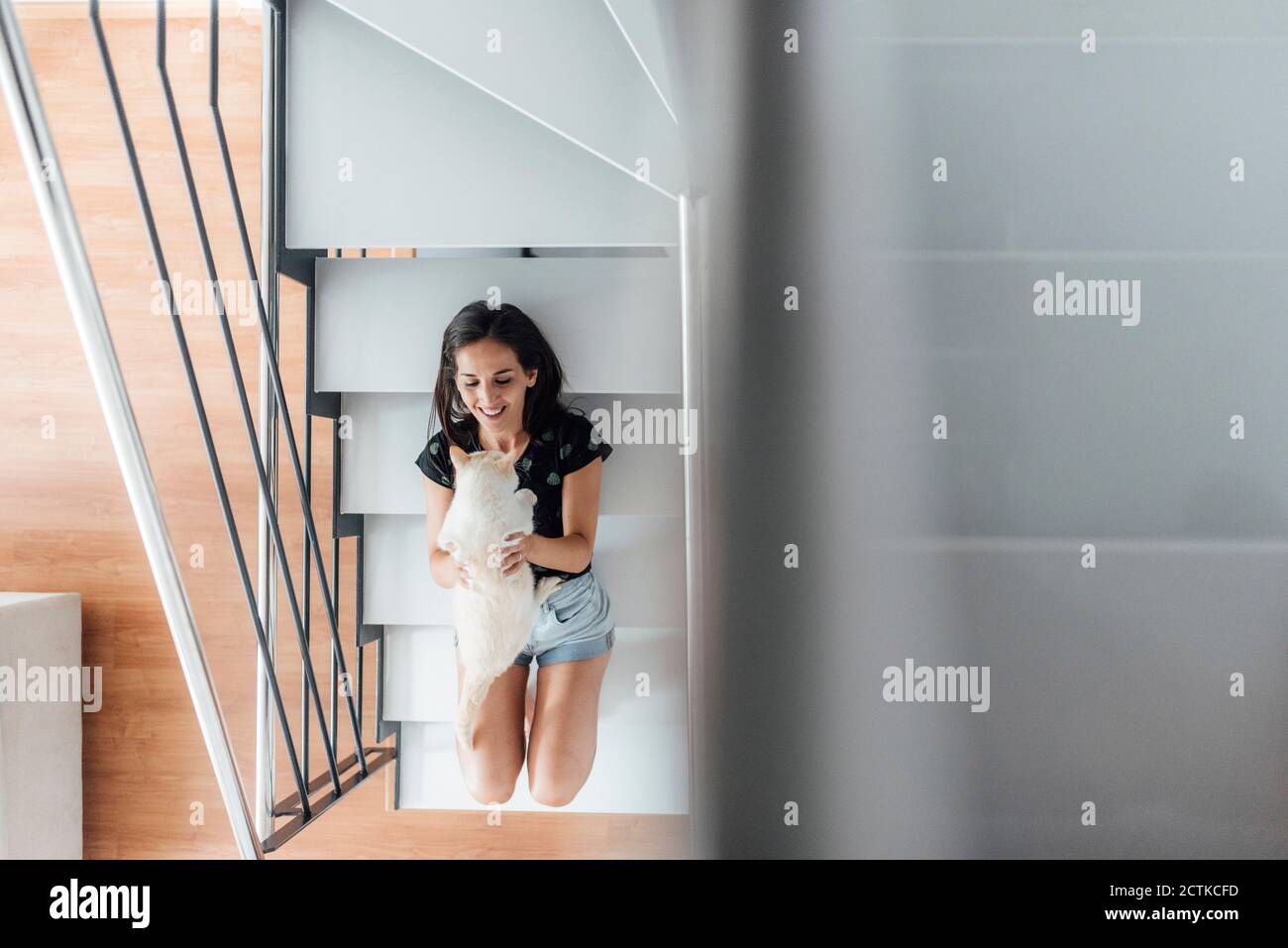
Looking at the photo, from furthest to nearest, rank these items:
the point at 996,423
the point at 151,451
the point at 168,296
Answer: the point at 151,451, the point at 996,423, the point at 168,296

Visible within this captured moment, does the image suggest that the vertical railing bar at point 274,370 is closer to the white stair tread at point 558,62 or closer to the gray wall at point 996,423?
the white stair tread at point 558,62

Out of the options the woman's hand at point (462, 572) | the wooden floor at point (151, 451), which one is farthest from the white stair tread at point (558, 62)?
the wooden floor at point (151, 451)

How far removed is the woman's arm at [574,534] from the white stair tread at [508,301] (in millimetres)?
166

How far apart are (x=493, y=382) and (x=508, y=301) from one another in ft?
0.52

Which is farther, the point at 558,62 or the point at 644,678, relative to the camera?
the point at 644,678

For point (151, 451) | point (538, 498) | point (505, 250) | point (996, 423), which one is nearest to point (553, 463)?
point (538, 498)

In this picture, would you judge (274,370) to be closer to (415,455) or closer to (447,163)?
(415,455)

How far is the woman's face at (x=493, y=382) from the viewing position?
1364 mm

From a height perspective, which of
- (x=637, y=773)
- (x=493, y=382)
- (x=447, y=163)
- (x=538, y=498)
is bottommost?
(x=637, y=773)

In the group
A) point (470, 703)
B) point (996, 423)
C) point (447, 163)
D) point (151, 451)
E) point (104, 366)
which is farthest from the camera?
point (151, 451)

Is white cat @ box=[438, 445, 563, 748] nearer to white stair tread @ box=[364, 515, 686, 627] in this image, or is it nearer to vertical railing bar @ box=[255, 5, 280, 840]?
white stair tread @ box=[364, 515, 686, 627]

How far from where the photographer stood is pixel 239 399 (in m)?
1.35

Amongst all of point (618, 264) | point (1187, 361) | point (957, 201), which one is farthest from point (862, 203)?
point (1187, 361)

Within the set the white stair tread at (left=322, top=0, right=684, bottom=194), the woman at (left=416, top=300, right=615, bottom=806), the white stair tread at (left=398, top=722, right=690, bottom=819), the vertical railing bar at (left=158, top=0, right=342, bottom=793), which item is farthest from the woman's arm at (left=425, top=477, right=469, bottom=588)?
the white stair tread at (left=322, top=0, right=684, bottom=194)
